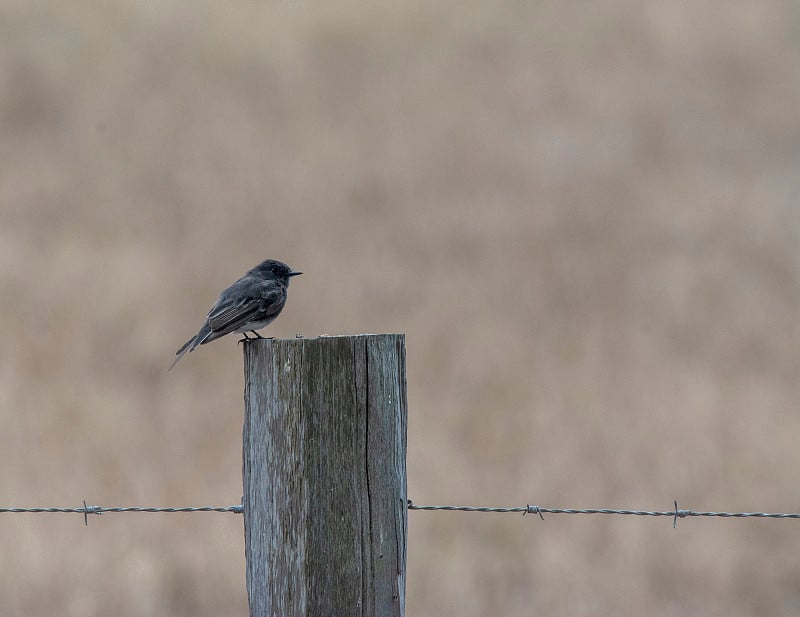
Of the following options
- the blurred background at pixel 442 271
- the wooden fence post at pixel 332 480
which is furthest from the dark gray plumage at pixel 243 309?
the wooden fence post at pixel 332 480

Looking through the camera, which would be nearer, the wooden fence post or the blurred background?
the wooden fence post

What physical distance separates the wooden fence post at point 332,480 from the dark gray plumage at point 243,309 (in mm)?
2951

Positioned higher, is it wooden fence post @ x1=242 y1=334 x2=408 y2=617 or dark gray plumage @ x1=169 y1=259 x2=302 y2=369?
dark gray plumage @ x1=169 y1=259 x2=302 y2=369

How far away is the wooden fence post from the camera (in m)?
3.39

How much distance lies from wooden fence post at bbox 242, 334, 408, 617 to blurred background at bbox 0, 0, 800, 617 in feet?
16.6

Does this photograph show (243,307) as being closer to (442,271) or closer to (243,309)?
(243,309)

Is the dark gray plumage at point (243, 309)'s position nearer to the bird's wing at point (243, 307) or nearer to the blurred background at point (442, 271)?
the bird's wing at point (243, 307)

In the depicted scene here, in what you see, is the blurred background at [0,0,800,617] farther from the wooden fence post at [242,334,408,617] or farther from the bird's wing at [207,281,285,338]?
the wooden fence post at [242,334,408,617]

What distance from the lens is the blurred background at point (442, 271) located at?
28.5 feet

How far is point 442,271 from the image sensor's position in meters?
15.3

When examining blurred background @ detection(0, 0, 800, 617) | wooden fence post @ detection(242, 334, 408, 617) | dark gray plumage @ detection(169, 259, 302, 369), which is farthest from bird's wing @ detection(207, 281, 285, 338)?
wooden fence post @ detection(242, 334, 408, 617)

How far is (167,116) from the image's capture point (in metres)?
21.4

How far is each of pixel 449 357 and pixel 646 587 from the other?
4352 mm

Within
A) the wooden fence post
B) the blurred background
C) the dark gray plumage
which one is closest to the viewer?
the wooden fence post
